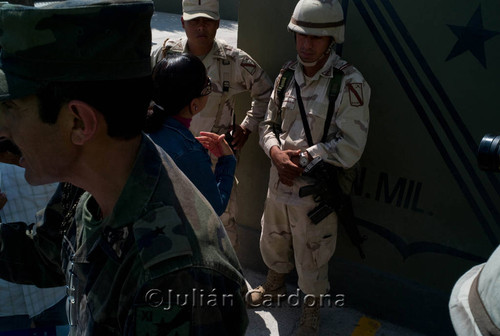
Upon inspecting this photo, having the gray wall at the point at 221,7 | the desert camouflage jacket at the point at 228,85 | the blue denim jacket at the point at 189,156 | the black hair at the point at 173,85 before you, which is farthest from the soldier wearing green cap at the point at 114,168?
the gray wall at the point at 221,7

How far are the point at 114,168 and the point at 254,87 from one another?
8.23 ft

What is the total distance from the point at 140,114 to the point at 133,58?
142 mm

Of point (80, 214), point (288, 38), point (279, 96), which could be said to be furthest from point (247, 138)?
point (80, 214)

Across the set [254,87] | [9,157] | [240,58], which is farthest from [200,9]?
[9,157]

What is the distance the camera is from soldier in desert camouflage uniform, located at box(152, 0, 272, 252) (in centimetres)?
365

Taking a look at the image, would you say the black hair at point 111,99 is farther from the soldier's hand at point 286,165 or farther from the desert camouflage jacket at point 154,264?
the soldier's hand at point 286,165

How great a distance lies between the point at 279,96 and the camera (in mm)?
3404

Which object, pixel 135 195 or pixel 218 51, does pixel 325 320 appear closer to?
pixel 218 51

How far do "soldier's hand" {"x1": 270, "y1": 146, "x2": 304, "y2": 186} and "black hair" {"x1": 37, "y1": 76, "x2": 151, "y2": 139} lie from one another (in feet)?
6.47

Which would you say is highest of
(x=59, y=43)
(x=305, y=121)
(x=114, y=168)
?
(x=59, y=43)

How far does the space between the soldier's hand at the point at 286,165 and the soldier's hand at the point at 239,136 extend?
1.51 ft

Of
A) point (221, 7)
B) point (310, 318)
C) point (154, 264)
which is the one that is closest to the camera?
point (154, 264)

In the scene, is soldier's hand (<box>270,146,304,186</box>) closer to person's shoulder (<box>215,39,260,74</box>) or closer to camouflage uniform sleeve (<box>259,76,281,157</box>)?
camouflage uniform sleeve (<box>259,76,281,157</box>)

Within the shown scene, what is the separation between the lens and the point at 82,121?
1201 mm
